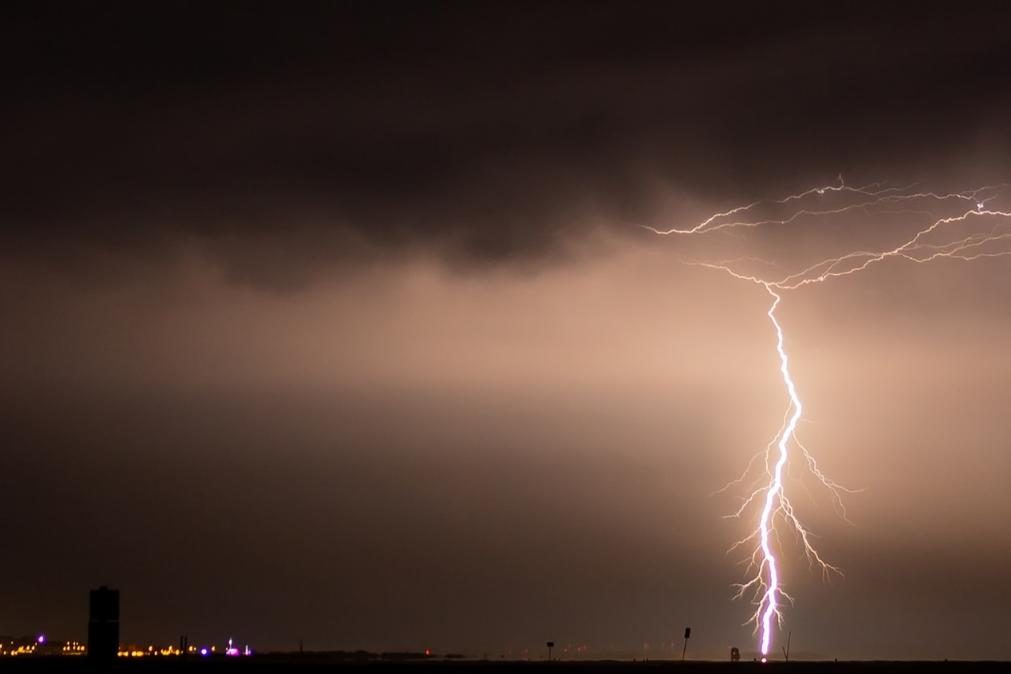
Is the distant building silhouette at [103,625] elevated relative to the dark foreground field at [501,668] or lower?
elevated

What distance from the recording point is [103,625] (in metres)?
23.8

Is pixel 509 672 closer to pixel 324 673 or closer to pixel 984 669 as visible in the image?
pixel 324 673

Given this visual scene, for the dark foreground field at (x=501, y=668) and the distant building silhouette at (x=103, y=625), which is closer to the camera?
the distant building silhouette at (x=103, y=625)

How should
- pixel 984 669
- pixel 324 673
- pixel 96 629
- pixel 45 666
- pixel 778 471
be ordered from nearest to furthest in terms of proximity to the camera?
1. pixel 96 629
2. pixel 45 666
3. pixel 324 673
4. pixel 984 669
5. pixel 778 471

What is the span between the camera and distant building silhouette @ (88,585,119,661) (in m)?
23.5

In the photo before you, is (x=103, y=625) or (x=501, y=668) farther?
(x=501, y=668)

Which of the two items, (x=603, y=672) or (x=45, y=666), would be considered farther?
(x=603, y=672)

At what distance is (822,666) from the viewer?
136 feet

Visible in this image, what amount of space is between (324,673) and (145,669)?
165 inches

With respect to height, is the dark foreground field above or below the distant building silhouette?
below

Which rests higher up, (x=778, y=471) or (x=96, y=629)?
(x=778, y=471)

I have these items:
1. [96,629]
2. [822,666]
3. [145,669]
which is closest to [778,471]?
[822,666]

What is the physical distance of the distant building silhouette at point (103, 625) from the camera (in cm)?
2348

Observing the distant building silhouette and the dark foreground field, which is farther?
the dark foreground field
